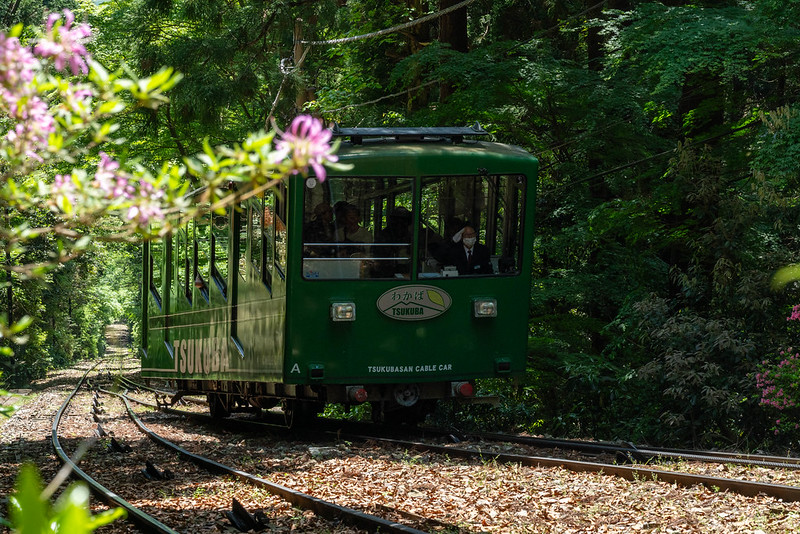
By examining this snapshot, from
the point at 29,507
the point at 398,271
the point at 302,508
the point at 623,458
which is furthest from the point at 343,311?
the point at 29,507

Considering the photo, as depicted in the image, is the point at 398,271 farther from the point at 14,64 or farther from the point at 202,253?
the point at 14,64

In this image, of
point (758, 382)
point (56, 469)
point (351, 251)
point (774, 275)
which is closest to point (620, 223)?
point (774, 275)

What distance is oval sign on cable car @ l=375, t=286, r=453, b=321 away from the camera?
10969mm

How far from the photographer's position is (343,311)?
35.6 feet

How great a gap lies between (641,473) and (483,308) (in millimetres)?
3735

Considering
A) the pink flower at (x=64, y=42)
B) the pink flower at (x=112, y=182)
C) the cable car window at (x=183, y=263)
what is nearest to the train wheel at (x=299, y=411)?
the cable car window at (x=183, y=263)

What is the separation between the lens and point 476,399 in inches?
457

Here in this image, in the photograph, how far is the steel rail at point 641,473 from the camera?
674 centimetres

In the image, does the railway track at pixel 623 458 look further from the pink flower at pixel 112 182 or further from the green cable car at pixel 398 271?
the pink flower at pixel 112 182

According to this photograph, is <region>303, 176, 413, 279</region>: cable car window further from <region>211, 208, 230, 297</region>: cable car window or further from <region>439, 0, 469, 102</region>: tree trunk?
<region>439, 0, 469, 102</region>: tree trunk

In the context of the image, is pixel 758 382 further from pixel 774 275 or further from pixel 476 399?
pixel 476 399

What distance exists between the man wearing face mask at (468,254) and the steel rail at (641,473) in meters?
2.11

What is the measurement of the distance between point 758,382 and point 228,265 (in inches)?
268

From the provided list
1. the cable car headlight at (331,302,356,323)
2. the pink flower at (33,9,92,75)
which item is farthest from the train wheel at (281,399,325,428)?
the pink flower at (33,9,92,75)
